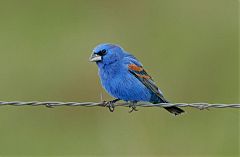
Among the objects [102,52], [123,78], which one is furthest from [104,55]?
[123,78]

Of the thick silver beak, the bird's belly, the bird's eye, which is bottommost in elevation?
the bird's belly

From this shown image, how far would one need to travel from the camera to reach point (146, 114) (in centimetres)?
1159

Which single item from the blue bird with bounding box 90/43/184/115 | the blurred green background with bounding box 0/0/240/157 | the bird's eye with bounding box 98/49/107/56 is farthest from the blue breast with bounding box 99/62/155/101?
the blurred green background with bounding box 0/0/240/157

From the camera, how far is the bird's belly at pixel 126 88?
30.0 feet

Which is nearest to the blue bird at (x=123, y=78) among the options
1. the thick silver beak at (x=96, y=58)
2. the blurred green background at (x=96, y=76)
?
the thick silver beak at (x=96, y=58)

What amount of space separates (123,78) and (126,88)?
0.35ft

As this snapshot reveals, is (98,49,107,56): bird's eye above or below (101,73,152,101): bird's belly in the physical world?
above

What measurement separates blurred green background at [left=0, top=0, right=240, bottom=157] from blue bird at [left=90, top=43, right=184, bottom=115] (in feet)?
5.58

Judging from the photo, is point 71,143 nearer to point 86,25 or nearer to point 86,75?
point 86,75

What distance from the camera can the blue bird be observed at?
A: 30.1 ft

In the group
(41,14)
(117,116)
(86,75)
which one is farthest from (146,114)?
(41,14)

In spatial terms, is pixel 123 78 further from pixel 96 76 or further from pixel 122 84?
pixel 96 76

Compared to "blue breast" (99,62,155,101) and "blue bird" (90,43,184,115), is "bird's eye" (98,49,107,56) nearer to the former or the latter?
"blue bird" (90,43,184,115)

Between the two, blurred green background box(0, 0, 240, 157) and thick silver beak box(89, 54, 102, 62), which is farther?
blurred green background box(0, 0, 240, 157)
